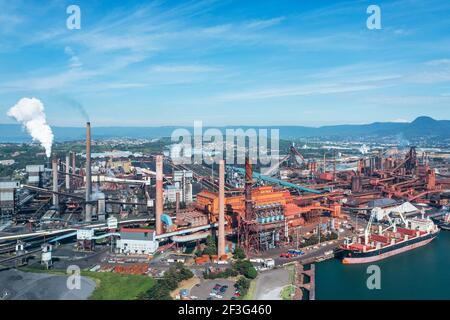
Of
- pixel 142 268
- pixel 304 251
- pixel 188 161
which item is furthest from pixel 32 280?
pixel 188 161

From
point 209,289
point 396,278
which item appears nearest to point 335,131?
point 396,278

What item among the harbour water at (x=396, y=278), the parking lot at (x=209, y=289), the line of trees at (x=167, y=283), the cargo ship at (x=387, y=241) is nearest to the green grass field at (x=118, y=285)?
the line of trees at (x=167, y=283)

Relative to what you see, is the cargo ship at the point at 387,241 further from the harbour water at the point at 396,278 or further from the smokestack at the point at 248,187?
the smokestack at the point at 248,187

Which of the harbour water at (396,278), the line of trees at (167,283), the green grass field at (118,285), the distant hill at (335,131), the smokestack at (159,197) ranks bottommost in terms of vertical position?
the harbour water at (396,278)

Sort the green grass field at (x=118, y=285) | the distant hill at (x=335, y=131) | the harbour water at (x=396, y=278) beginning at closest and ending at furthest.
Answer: the green grass field at (x=118, y=285) < the harbour water at (x=396, y=278) < the distant hill at (x=335, y=131)

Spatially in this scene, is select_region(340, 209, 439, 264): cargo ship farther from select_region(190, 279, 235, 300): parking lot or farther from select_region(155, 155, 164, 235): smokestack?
select_region(155, 155, 164, 235): smokestack

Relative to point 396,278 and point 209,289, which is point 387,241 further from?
point 209,289

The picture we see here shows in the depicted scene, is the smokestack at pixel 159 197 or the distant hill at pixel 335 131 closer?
the smokestack at pixel 159 197
